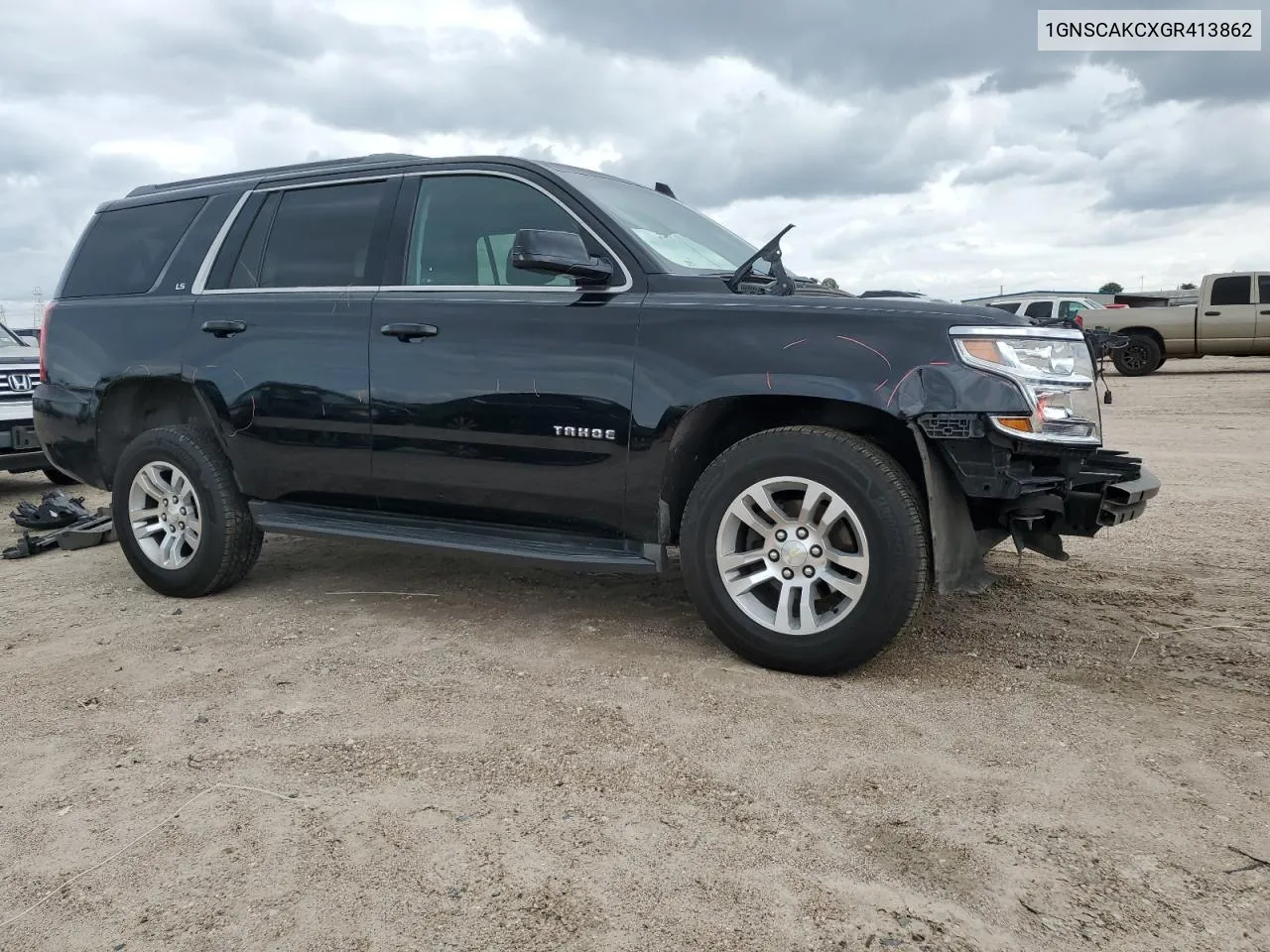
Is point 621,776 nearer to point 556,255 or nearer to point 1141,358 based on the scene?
point 556,255

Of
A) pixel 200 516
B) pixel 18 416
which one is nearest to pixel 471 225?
pixel 200 516

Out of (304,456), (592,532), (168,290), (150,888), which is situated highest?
(168,290)

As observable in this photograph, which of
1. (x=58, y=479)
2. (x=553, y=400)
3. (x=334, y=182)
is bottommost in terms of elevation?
(x=58, y=479)

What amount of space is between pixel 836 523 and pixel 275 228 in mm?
3018

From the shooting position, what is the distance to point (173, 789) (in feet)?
9.15

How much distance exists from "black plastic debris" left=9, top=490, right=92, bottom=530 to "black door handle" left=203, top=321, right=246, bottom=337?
→ 2.75 m

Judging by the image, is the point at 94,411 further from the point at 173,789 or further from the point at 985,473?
the point at 985,473

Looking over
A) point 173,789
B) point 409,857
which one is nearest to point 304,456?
point 173,789

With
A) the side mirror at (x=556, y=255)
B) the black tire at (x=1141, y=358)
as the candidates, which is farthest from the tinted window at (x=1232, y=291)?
the side mirror at (x=556, y=255)

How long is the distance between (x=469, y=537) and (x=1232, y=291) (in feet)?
59.5

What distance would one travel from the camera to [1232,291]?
17.8m

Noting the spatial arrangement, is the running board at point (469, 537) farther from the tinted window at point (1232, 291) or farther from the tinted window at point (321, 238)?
the tinted window at point (1232, 291)

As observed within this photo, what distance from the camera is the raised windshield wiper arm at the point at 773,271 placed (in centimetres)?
383

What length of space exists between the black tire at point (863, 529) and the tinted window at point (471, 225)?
1.25 m
